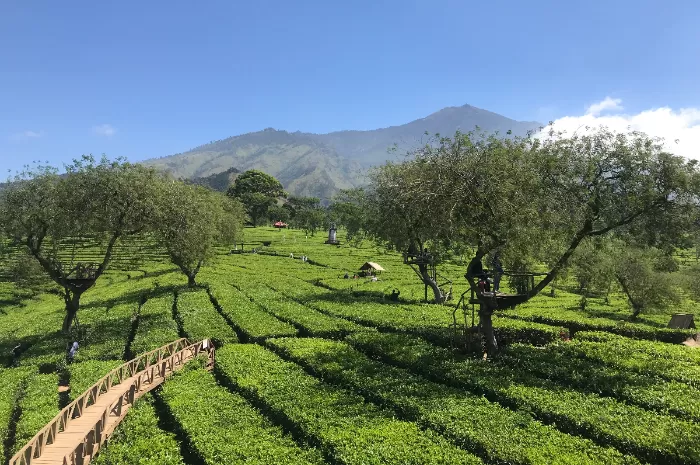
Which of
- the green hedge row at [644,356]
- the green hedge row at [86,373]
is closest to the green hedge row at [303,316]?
the green hedge row at [86,373]

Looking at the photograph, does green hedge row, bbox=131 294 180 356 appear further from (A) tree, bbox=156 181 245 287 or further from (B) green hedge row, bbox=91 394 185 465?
(B) green hedge row, bbox=91 394 185 465

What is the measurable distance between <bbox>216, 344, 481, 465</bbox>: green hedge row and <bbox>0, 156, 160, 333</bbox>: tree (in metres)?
17.9

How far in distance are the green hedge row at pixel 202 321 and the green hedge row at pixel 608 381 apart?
19843 mm

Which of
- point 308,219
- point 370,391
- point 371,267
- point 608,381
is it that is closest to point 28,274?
point 371,267

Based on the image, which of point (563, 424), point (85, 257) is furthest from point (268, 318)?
point (85, 257)

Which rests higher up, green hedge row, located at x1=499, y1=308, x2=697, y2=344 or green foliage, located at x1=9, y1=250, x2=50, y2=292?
green hedge row, located at x1=499, y1=308, x2=697, y2=344

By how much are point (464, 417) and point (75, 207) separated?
3377 centimetres

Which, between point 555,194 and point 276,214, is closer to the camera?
point 555,194

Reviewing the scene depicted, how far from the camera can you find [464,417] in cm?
1670

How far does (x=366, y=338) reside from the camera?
28.7 m

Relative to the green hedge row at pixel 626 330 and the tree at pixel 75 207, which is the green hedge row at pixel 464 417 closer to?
the green hedge row at pixel 626 330

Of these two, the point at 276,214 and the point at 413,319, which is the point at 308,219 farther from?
the point at 413,319

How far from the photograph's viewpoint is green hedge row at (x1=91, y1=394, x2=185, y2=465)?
15992 mm

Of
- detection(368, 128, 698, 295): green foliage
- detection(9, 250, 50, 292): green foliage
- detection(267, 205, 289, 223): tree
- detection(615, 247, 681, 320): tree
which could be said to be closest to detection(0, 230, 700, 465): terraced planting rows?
detection(368, 128, 698, 295): green foliage
